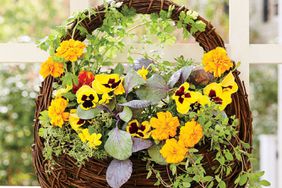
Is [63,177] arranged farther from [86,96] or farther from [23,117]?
[23,117]

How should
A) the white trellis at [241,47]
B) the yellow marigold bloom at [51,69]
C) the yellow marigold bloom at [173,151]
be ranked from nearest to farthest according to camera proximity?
the yellow marigold bloom at [173,151]
the yellow marigold bloom at [51,69]
the white trellis at [241,47]

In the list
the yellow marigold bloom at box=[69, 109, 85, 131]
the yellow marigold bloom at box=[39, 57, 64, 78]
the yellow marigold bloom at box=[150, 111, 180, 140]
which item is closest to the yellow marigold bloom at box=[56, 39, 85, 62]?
the yellow marigold bloom at box=[39, 57, 64, 78]

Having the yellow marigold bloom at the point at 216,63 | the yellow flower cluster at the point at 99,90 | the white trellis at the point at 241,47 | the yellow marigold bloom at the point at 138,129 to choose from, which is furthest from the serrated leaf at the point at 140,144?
the white trellis at the point at 241,47

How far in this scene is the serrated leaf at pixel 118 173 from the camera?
135cm

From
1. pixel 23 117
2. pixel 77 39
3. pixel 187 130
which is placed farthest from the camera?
pixel 23 117

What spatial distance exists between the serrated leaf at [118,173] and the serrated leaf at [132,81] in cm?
16

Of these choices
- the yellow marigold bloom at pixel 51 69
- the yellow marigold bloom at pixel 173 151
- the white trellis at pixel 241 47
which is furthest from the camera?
the white trellis at pixel 241 47

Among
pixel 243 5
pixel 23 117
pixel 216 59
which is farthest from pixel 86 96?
pixel 23 117

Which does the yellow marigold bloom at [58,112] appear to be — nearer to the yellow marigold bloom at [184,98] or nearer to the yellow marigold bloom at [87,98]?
the yellow marigold bloom at [87,98]

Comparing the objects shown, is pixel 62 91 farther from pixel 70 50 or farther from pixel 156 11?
pixel 156 11

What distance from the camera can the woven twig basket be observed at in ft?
4.60

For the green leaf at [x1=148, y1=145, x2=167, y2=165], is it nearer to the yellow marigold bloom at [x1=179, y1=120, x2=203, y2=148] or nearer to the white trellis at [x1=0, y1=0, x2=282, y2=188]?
the yellow marigold bloom at [x1=179, y1=120, x2=203, y2=148]

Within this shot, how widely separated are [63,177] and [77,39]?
0.32 m

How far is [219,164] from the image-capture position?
4.63 ft
